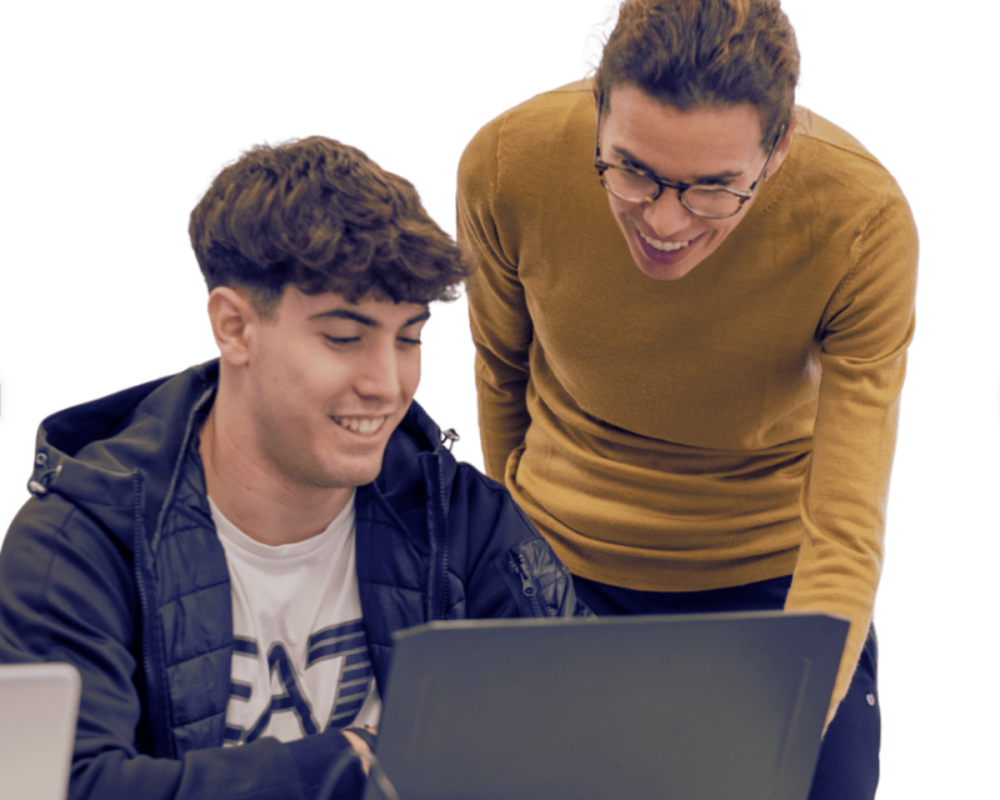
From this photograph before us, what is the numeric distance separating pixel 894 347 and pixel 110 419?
0.97 meters

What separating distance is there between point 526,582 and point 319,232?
0.49 m

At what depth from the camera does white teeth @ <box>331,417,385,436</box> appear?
1.26m

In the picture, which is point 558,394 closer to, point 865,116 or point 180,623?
point 180,623

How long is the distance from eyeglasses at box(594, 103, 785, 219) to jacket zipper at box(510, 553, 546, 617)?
444mm

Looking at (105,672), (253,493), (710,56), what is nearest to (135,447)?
(253,493)

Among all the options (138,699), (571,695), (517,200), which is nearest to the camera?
(571,695)

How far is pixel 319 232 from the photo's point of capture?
4.03 feet

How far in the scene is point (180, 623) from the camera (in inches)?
48.5

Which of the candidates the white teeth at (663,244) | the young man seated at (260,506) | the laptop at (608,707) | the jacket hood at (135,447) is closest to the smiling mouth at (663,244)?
the white teeth at (663,244)

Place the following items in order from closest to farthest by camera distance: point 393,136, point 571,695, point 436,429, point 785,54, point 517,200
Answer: point 571,695 < point 785,54 < point 436,429 < point 517,200 < point 393,136

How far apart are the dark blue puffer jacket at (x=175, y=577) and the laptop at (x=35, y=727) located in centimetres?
29

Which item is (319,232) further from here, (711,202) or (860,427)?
(860,427)

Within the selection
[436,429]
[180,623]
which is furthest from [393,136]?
[180,623]

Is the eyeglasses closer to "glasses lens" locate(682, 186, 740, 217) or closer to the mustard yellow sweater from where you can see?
"glasses lens" locate(682, 186, 740, 217)
